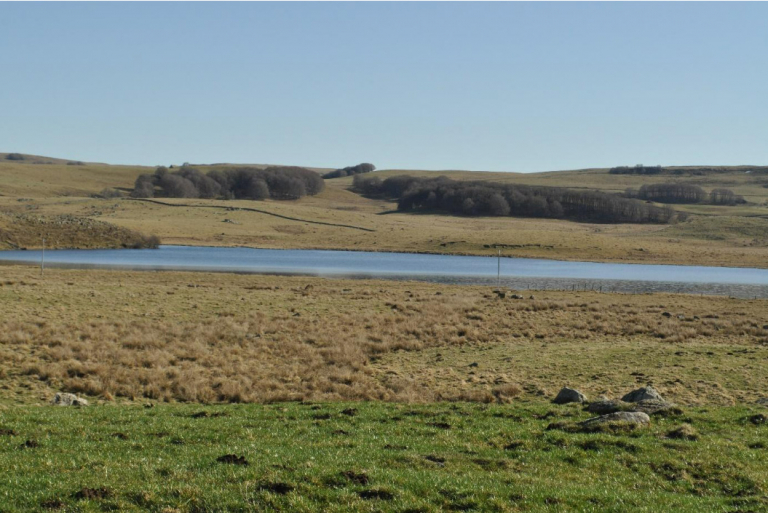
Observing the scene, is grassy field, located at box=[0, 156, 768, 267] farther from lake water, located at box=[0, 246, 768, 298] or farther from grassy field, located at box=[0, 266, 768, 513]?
grassy field, located at box=[0, 266, 768, 513]

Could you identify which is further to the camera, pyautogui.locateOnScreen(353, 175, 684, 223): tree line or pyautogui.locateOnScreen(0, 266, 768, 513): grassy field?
pyautogui.locateOnScreen(353, 175, 684, 223): tree line

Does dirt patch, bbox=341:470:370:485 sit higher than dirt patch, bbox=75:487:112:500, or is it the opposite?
dirt patch, bbox=75:487:112:500

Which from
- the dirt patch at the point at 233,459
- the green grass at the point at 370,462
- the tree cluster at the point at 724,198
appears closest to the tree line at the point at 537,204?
the tree cluster at the point at 724,198

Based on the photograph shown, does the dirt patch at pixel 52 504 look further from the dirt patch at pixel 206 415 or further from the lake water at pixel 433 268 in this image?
the lake water at pixel 433 268

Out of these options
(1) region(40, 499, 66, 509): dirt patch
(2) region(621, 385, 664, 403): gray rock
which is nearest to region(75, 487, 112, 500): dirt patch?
(1) region(40, 499, 66, 509): dirt patch

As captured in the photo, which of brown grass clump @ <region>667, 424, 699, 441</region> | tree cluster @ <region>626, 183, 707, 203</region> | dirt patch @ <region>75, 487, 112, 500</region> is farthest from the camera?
tree cluster @ <region>626, 183, 707, 203</region>

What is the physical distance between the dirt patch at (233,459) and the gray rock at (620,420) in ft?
23.7

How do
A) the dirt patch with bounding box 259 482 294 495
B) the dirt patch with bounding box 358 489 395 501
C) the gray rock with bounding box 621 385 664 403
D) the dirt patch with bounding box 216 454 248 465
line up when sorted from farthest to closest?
1. the gray rock with bounding box 621 385 664 403
2. the dirt patch with bounding box 216 454 248 465
3. the dirt patch with bounding box 259 482 294 495
4. the dirt patch with bounding box 358 489 395 501

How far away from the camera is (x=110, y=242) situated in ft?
299

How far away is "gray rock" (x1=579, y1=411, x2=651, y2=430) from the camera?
1491 centimetres

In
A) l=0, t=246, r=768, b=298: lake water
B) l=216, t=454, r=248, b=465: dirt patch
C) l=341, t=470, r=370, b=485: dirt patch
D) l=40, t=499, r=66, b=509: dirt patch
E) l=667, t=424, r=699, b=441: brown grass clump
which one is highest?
l=40, t=499, r=66, b=509: dirt patch

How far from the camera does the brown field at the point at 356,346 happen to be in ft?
70.2

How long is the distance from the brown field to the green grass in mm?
4345

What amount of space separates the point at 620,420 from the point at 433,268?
57660mm
